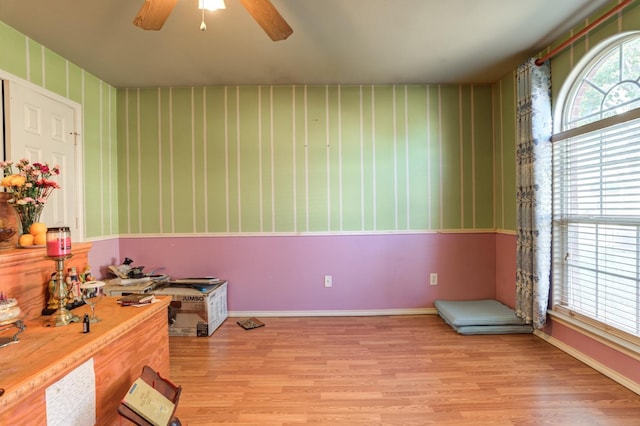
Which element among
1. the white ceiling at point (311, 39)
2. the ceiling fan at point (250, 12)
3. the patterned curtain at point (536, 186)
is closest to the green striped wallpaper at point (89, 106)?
the white ceiling at point (311, 39)

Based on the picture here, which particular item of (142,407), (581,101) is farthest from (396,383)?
(581,101)

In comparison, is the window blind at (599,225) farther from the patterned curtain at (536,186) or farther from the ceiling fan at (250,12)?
the ceiling fan at (250,12)

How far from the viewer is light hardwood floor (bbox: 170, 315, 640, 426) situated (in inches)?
69.7

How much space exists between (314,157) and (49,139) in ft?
7.68

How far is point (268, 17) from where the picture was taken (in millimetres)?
1716

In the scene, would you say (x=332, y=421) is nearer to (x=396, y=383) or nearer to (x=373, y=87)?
(x=396, y=383)

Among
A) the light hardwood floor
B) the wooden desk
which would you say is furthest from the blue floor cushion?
the wooden desk

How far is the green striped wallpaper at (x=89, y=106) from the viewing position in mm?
2305

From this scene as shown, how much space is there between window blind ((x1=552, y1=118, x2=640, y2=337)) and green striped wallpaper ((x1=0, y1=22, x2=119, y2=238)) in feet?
14.0

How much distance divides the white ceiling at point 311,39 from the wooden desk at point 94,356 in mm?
1928

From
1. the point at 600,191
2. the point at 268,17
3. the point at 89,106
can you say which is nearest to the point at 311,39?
the point at 268,17

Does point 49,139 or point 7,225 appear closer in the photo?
point 7,225

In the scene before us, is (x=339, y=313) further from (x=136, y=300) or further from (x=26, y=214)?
(x=26, y=214)

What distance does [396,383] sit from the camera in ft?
6.81
